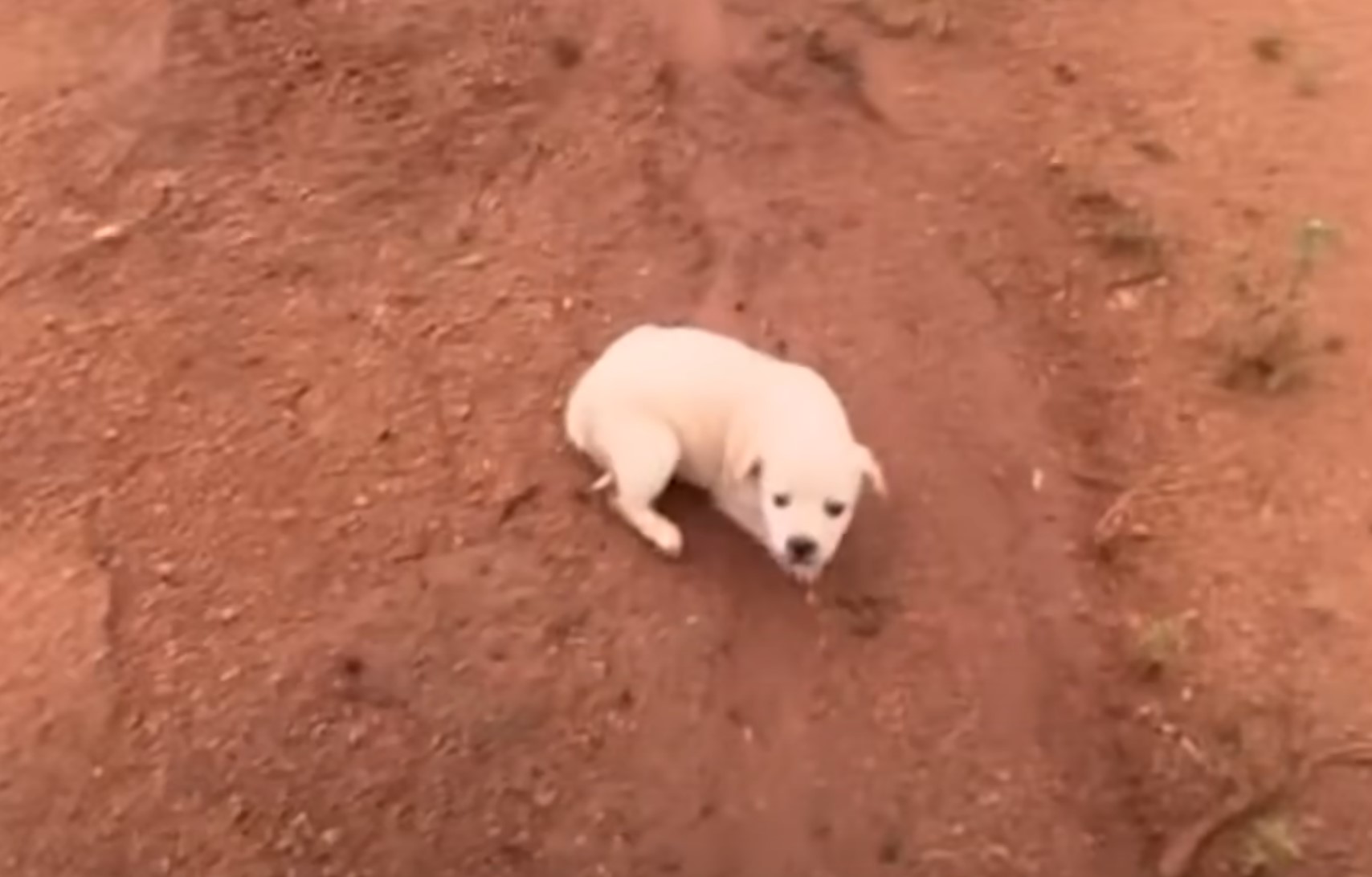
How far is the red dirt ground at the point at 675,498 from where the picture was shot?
2.42 metres

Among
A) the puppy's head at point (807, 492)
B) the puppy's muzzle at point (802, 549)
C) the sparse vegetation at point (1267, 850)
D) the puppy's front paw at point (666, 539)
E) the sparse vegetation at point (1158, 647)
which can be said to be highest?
the puppy's head at point (807, 492)

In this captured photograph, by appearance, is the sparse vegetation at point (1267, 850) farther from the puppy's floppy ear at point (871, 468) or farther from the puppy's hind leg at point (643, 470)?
the puppy's hind leg at point (643, 470)

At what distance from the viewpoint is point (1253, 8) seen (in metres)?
3.27

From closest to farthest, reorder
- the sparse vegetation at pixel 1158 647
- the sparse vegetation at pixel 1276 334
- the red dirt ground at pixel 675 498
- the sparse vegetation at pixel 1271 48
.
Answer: the red dirt ground at pixel 675 498
the sparse vegetation at pixel 1158 647
the sparse vegetation at pixel 1276 334
the sparse vegetation at pixel 1271 48

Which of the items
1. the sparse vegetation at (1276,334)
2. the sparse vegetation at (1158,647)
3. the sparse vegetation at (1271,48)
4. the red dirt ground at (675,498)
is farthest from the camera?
the sparse vegetation at (1271,48)

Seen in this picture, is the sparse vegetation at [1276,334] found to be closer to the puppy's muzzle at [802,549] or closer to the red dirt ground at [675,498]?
the red dirt ground at [675,498]

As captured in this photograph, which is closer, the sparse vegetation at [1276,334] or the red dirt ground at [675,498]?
the red dirt ground at [675,498]

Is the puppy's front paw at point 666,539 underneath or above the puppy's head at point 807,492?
underneath

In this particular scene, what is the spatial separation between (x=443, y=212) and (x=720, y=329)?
35cm

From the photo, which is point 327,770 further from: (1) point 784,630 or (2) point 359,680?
(1) point 784,630

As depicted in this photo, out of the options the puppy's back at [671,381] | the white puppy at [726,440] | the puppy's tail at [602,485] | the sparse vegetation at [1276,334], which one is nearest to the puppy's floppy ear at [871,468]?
the white puppy at [726,440]

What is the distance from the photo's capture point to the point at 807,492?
2486 mm

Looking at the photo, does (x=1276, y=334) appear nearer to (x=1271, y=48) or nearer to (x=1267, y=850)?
(x=1271, y=48)

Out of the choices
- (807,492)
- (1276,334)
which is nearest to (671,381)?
(807,492)
